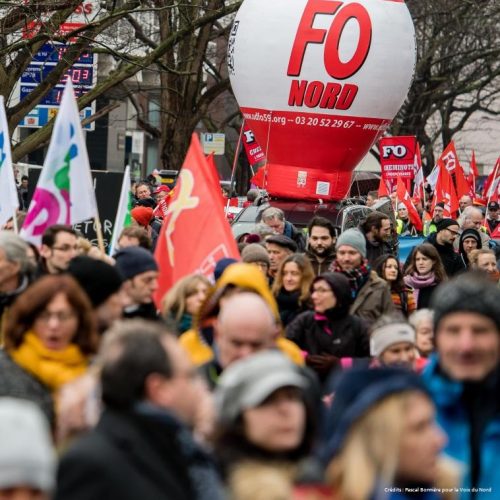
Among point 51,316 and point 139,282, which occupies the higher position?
point 51,316

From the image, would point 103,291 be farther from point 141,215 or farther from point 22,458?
point 141,215

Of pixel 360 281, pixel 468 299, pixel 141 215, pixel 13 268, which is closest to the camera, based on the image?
pixel 468 299

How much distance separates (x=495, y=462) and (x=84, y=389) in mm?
1309

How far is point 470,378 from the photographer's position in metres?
5.02

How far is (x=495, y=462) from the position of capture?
16.3 feet

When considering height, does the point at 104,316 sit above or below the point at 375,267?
above

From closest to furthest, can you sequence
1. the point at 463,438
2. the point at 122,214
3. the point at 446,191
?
the point at 463,438, the point at 122,214, the point at 446,191

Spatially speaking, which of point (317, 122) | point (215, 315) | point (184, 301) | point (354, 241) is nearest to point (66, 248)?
point (184, 301)

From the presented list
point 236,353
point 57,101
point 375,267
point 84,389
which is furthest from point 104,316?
point 57,101

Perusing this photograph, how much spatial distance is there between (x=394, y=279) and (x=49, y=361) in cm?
711

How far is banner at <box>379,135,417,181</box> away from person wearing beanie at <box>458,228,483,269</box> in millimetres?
12428

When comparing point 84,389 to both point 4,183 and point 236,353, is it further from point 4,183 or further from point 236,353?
point 4,183

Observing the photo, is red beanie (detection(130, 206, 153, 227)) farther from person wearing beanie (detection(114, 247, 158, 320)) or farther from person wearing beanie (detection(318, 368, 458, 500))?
person wearing beanie (detection(318, 368, 458, 500))

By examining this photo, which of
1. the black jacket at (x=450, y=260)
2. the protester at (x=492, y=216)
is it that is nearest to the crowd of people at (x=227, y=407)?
the black jacket at (x=450, y=260)
